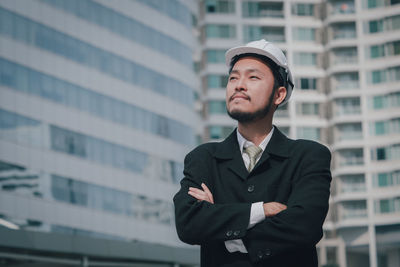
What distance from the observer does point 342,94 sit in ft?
300

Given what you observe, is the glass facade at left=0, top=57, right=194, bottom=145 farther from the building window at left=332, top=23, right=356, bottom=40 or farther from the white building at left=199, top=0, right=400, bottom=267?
the building window at left=332, top=23, right=356, bottom=40

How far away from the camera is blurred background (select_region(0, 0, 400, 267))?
46312mm

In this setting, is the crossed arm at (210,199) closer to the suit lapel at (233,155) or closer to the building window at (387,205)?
the suit lapel at (233,155)

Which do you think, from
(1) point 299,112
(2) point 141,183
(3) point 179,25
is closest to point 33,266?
(2) point 141,183

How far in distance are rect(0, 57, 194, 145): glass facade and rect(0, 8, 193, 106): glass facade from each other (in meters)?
1.66

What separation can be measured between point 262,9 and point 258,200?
90302 millimetres

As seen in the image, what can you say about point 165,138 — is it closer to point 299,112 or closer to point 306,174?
point 299,112

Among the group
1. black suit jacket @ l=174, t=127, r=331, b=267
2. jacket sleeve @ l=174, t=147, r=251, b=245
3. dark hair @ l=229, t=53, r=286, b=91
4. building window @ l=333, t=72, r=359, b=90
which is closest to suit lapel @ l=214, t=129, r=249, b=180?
black suit jacket @ l=174, t=127, r=331, b=267

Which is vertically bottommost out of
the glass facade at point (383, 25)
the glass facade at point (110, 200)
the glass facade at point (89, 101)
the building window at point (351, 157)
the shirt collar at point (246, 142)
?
the shirt collar at point (246, 142)

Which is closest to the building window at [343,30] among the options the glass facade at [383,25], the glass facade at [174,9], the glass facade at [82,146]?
the glass facade at [383,25]

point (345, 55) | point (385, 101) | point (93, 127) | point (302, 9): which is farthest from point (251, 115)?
point (302, 9)

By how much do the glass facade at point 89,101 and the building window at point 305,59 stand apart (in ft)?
107

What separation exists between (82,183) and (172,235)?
10438 mm

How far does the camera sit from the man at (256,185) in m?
4.36
